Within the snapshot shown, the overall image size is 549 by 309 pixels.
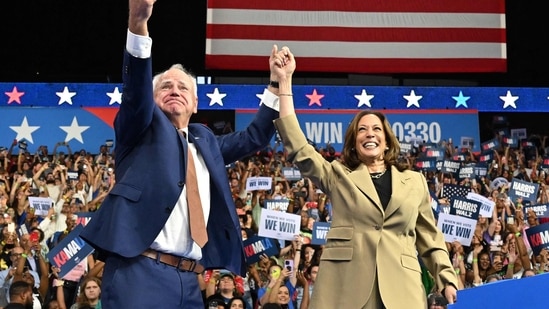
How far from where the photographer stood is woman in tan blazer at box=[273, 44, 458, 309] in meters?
2.62

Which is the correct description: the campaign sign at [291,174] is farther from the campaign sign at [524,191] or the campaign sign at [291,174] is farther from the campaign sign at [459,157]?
the campaign sign at [459,157]

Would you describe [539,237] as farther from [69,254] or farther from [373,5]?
[373,5]

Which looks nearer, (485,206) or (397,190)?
(397,190)

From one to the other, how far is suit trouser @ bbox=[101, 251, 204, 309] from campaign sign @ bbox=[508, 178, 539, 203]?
7.20 m

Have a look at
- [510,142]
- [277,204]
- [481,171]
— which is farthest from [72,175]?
[510,142]

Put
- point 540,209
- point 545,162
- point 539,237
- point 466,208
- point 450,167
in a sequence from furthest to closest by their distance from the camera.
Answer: point 545,162, point 450,167, point 540,209, point 466,208, point 539,237

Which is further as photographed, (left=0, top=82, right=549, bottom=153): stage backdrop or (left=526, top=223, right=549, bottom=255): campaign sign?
(left=0, top=82, right=549, bottom=153): stage backdrop

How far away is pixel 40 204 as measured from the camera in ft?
25.6

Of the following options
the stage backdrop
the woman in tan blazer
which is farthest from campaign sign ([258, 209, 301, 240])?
the stage backdrop

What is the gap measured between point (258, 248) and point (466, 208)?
1989mm

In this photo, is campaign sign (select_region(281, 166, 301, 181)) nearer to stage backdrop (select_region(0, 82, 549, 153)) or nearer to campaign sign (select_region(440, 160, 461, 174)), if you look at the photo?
stage backdrop (select_region(0, 82, 549, 153))

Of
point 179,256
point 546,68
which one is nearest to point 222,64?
point 546,68

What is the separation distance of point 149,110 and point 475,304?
1.10 meters

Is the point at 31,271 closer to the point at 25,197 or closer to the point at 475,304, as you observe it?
the point at 25,197
